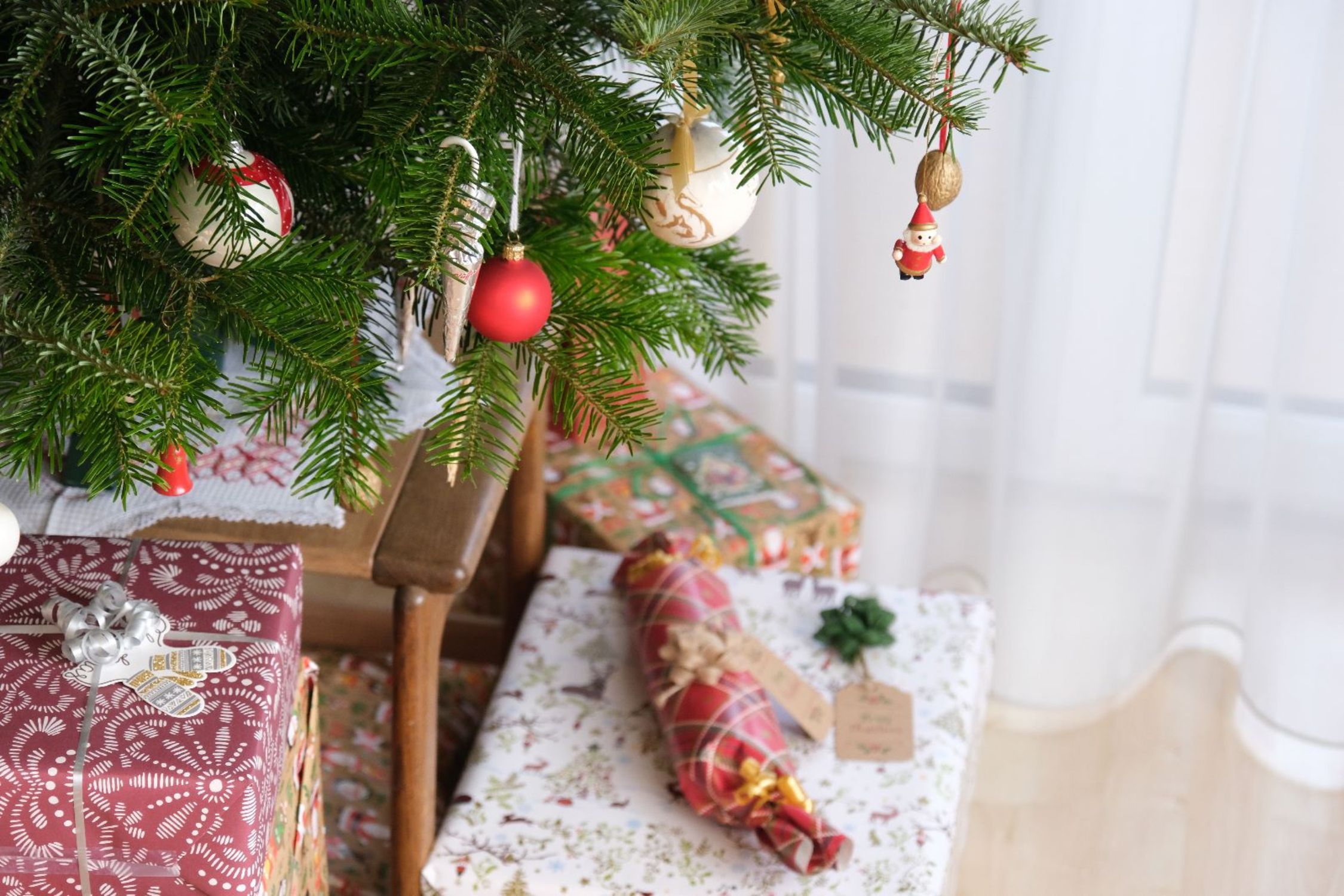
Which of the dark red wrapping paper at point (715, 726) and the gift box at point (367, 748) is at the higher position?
the dark red wrapping paper at point (715, 726)

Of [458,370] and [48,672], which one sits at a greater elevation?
[458,370]

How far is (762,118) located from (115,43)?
29cm

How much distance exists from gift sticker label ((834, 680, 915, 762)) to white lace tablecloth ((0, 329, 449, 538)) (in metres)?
0.41

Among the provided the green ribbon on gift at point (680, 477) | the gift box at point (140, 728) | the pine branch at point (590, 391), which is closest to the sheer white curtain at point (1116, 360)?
the green ribbon on gift at point (680, 477)

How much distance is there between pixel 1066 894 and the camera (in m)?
1.39

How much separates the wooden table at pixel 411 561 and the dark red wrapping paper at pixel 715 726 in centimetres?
18

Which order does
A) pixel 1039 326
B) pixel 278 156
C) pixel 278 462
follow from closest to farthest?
pixel 278 156 → pixel 278 462 → pixel 1039 326

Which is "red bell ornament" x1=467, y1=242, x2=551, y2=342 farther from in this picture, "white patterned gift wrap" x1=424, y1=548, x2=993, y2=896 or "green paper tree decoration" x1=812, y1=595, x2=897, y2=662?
"green paper tree decoration" x1=812, y1=595, x2=897, y2=662

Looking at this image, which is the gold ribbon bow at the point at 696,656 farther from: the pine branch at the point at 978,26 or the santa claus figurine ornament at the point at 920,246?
the pine branch at the point at 978,26

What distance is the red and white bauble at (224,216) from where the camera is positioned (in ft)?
2.02

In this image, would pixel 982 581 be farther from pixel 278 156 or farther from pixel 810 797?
pixel 278 156

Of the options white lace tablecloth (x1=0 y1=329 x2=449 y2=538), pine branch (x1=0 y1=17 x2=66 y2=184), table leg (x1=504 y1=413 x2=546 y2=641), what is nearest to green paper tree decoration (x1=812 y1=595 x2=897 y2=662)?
table leg (x1=504 y1=413 x2=546 y2=641)

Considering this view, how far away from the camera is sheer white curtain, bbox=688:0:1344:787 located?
1351mm

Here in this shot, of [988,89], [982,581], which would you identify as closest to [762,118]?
[988,89]
